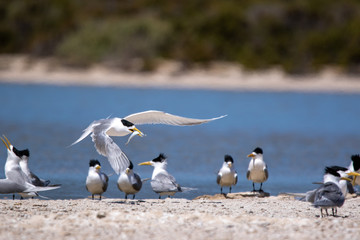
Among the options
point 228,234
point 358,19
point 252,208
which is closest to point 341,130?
point 252,208

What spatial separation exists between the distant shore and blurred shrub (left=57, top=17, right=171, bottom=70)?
3.55ft

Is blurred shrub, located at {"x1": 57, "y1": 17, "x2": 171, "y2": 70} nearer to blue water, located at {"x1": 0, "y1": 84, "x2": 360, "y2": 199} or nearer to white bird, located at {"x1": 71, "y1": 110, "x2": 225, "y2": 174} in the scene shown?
blue water, located at {"x1": 0, "y1": 84, "x2": 360, "y2": 199}

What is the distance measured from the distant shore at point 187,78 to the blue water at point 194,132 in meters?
0.63

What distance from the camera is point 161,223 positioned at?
6.23 metres

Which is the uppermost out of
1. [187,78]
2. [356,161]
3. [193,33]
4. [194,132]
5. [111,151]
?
[193,33]

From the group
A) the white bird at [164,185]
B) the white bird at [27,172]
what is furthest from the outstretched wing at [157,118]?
the white bird at [27,172]

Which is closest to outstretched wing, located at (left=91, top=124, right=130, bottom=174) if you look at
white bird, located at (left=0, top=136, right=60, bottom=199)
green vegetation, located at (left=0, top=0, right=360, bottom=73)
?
white bird, located at (left=0, top=136, right=60, bottom=199)

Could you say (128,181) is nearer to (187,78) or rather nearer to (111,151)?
(111,151)

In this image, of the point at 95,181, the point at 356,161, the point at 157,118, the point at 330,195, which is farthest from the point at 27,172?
the point at 356,161

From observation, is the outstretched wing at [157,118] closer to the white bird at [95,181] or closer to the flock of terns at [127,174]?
the flock of terns at [127,174]

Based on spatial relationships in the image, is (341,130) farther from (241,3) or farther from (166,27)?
(241,3)

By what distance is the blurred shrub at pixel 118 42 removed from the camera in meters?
34.7

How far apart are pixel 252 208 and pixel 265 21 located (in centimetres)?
3289

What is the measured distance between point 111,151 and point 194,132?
35.2 ft
